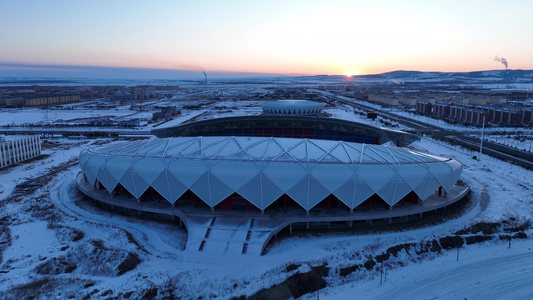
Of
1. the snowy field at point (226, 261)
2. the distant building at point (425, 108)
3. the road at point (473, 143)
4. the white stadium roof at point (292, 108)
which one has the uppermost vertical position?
the white stadium roof at point (292, 108)

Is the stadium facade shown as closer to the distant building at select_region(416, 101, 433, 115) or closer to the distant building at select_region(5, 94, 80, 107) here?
the distant building at select_region(416, 101, 433, 115)

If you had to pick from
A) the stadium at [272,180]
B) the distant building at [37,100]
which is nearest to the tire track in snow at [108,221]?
the stadium at [272,180]

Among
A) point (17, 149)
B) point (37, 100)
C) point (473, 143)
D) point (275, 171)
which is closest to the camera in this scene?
point (275, 171)

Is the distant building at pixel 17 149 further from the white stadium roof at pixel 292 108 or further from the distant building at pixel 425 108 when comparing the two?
→ the distant building at pixel 425 108

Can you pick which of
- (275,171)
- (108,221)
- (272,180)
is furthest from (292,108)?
(108,221)

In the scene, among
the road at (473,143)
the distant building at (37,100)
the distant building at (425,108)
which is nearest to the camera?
the road at (473,143)

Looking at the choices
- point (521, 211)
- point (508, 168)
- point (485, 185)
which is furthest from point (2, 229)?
point (508, 168)

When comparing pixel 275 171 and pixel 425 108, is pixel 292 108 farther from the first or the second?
pixel 425 108

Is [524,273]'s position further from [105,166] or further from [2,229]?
[2,229]
